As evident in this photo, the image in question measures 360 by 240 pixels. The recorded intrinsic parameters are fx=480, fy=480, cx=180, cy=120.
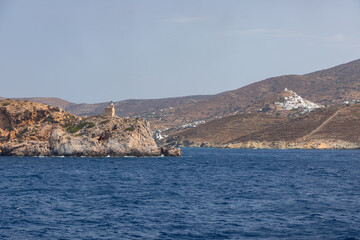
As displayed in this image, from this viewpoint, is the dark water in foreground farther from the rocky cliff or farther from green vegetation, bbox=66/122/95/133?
green vegetation, bbox=66/122/95/133

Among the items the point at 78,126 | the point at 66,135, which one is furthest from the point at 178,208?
the point at 78,126

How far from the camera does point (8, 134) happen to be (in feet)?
345

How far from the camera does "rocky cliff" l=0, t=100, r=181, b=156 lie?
102m

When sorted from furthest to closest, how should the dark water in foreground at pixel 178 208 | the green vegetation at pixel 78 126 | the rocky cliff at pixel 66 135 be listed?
the green vegetation at pixel 78 126
the rocky cliff at pixel 66 135
the dark water in foreground at pixel 178 208

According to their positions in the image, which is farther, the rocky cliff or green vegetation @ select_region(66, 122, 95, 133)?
green vegetation @ select_region(66, 122, 95, 133)

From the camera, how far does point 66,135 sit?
101 meters

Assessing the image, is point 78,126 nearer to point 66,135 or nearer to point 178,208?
point 66,135

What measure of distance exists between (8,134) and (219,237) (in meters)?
87.4

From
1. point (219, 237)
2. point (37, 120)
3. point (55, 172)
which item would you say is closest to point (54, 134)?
point (37, 120)

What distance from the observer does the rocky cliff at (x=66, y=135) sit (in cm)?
10225

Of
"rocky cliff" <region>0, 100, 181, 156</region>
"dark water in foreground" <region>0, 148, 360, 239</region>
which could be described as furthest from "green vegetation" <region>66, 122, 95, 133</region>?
"dark water in foreground" <region>0, 148, 360, 239</region>

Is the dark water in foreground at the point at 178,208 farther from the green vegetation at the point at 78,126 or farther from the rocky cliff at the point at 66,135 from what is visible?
the green vegetation at the point at 78,126

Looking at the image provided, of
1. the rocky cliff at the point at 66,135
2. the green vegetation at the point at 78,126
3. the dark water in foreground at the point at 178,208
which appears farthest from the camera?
the green vegetation at the point at 78,126

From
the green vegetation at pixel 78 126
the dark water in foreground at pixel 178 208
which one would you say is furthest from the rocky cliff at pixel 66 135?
the dark water in foreground at pixel 178 208
